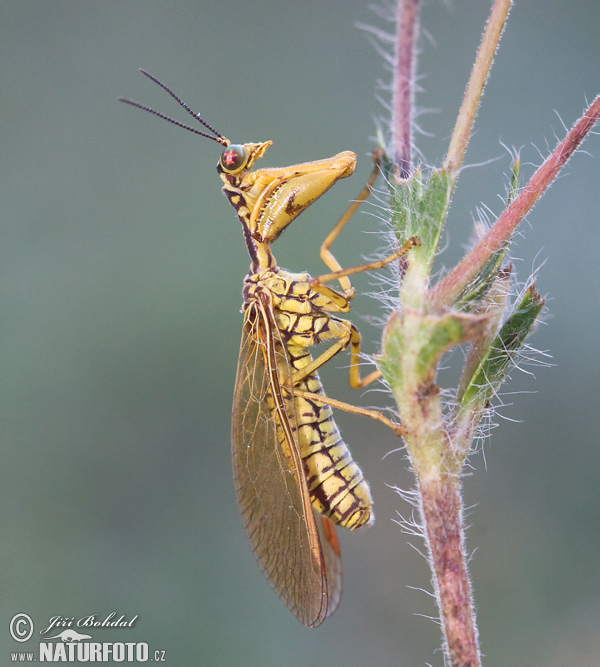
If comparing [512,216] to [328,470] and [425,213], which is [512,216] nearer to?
[425,213]

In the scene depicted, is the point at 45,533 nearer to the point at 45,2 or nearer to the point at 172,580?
the point at 172,580

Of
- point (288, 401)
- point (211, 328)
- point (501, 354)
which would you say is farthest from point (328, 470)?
point (211, 328)

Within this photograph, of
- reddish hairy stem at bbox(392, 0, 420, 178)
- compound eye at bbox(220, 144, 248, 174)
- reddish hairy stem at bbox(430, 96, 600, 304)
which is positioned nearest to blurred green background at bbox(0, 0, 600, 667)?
compound eye at bbox(220, 144, 248, 174)

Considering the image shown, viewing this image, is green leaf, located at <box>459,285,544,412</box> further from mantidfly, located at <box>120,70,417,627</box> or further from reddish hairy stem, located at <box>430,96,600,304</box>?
mantidfly, located at <box>120,70,417,627</box>

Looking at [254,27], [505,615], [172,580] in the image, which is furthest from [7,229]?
[505,615]

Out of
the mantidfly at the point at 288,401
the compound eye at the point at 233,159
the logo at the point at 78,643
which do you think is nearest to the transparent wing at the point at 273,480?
the mantidfly at the point at 288,401
